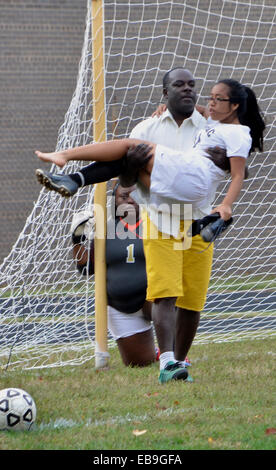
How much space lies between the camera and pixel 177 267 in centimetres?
494

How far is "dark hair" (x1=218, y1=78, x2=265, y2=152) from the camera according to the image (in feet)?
16.4

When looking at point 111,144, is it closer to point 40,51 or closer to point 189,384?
point 189,384

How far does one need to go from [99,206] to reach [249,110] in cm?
136

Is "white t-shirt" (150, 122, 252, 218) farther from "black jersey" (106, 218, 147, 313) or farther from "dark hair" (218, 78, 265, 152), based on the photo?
"black jersey" (106, 218, 147, 313)

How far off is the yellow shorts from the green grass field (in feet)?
1.78

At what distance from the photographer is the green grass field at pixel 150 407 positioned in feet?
11.5

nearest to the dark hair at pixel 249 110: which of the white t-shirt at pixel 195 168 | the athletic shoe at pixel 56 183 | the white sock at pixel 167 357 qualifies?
the white t-shirt at pixel 195 168

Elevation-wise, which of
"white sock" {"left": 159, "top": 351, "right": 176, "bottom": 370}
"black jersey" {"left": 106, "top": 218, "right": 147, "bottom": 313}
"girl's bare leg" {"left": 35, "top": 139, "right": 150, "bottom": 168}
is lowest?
"white sock" {"left": 159, "top": 351, "right": 176, "bottom": 370}

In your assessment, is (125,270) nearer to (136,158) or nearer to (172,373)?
(172,373)

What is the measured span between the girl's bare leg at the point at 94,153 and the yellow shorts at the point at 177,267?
579 mm

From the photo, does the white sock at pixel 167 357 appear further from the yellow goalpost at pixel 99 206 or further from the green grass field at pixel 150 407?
the yellow goalpost at pixel 99 206

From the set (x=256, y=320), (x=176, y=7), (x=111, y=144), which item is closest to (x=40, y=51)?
(x=176, y=7)

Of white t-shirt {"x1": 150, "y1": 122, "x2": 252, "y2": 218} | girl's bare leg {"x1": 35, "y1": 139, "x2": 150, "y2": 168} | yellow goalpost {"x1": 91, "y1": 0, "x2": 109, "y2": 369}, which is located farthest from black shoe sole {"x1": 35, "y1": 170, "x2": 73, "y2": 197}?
yellow goalpost {"x1": 91, "y1": 0, "x2": 109, "y2": 369}

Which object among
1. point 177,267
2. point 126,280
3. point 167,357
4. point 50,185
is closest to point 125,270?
point 126,280
